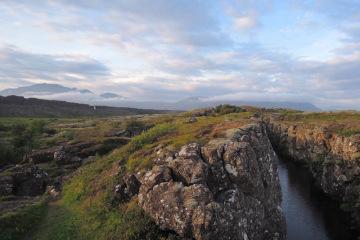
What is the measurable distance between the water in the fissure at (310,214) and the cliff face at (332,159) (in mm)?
2429

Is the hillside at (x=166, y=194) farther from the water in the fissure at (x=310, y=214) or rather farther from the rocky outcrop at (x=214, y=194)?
the water in the fissure at (x=310, y=214)

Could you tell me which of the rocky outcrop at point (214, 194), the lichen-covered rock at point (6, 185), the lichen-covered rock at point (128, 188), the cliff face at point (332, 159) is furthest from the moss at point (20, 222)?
the cliff face at point (332, 159)

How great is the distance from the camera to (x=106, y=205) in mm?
45188

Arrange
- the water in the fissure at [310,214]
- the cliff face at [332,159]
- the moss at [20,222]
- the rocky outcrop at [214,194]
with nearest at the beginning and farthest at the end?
1. the rocky outcrop at [214,194]
2. the moss at [20,222]
3. the water in the fissure at [310,214]
4. the cliff face at [332,159]

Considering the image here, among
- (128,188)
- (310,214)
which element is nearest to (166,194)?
(128,188)

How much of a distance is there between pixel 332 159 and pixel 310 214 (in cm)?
2227

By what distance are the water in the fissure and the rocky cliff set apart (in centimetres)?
1660

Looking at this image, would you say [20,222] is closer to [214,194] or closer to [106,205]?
[106,205]

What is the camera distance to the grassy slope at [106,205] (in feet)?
134

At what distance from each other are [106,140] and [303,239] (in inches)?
1981

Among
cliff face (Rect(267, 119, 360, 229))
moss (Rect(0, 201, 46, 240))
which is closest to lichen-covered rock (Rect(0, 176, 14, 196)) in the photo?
moss (Rect(0, 201, 46, 240))

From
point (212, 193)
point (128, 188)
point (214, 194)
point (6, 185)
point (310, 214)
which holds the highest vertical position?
point (212, 193)

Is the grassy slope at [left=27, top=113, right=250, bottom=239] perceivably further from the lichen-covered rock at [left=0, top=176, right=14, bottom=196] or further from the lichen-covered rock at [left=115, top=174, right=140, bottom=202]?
the lichen-covered rock at [left=0, top=176, right=14, bottom=196]

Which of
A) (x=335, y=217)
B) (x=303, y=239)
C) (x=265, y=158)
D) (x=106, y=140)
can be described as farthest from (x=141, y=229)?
(x=106, y=140)
